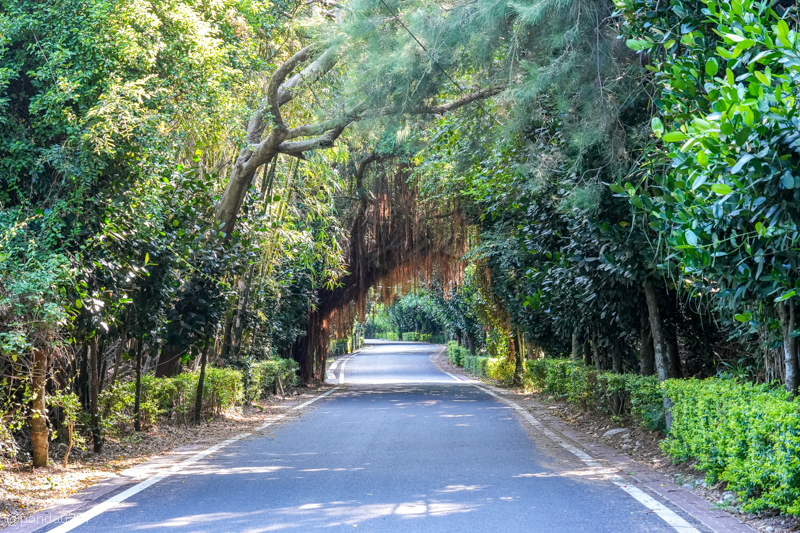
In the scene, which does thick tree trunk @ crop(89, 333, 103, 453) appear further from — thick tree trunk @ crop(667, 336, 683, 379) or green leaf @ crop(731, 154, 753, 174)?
thick tree trunk @ crop(667, 336, 683, 379)

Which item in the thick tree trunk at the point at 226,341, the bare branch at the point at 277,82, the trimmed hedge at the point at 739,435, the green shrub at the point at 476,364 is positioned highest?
the bare branch at the point at 277,82

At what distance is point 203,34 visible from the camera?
8.63 m

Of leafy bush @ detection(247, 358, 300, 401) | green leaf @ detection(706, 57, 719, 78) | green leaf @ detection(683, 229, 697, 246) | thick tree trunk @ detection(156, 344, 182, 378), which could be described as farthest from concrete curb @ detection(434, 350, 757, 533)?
leafy bush @ detection(247, 358, 300, 401)

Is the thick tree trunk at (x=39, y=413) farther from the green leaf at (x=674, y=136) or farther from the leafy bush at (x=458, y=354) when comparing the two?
the leafy bush at (x=458, y=354)

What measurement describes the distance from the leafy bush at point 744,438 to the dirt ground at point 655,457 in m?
0.12

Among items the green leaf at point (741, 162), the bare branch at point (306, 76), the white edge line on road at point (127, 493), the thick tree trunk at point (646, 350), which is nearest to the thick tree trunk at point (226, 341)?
the bare branch at point (306, 76)

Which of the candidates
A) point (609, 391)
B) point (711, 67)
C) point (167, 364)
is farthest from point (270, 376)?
point (711, 67)

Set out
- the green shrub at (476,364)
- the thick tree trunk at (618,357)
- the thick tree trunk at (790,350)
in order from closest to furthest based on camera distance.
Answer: the thick tree trunk at (790,350) → the thick tree trunk at (618,357) → the green shrub at (476,364)

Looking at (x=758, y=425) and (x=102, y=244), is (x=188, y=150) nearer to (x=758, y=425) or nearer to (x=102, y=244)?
(x=102, y=244)

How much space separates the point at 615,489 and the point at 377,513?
7.80 feet

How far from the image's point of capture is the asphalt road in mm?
5574

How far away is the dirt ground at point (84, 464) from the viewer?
20.5 ft

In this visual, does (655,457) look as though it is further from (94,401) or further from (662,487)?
(94,401)

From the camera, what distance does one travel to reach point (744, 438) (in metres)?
5.81
